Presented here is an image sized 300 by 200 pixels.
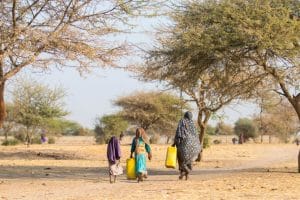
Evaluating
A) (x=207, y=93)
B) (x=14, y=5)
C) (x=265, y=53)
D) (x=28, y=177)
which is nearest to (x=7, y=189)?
(x=28, y=177)

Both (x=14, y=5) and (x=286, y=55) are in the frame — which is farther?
(x=286, y=55)

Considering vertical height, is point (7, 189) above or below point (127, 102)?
below

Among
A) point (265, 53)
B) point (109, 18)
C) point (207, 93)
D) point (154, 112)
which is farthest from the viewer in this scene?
point (154, 112)

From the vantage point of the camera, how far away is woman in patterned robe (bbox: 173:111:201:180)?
17.0 meters

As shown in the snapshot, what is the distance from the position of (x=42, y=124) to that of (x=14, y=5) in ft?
122

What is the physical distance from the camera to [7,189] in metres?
15.6

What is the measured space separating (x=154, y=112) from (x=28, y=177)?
105 ft

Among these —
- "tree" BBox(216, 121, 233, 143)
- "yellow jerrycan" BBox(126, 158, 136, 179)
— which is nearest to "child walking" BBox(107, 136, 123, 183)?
"yellow jerrycan" BBox(126, 158, 136, 179)

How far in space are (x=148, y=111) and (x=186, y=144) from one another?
34569 mm

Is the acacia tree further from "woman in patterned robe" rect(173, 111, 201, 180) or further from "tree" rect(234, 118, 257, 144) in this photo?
"tree" rect(234, 118, 257, 144)

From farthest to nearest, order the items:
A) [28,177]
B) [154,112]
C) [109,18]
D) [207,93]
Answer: [154,112] < [207,93] < [28,177] < [109,18]

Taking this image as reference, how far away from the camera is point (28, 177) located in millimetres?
19219

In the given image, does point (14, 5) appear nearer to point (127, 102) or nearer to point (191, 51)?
point (191, 51)

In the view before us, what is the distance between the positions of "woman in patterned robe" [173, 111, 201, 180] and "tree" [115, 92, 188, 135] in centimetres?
3081
